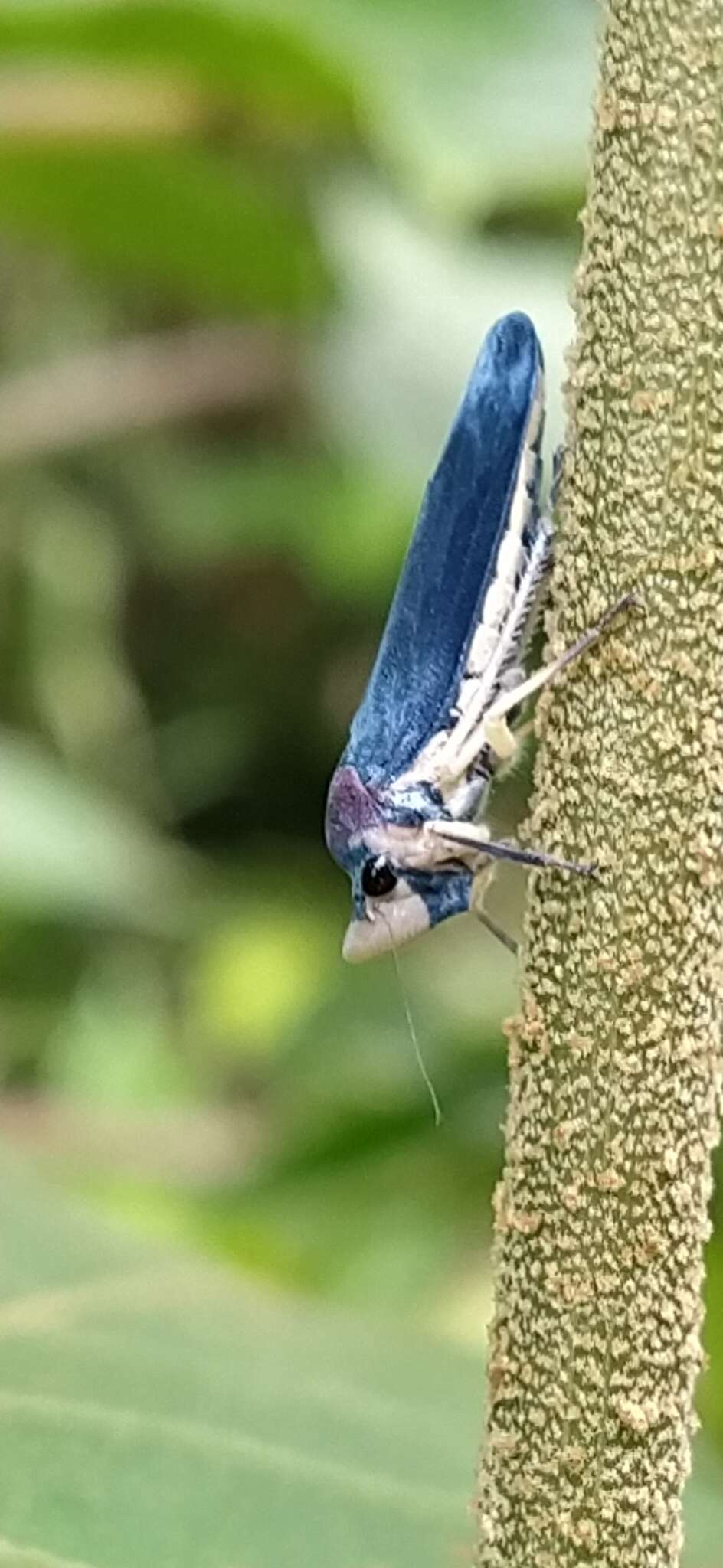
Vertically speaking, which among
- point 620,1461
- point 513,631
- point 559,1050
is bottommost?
point 620,1461

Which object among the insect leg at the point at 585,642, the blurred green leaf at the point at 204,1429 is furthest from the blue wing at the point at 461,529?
the insect leg at the point at 585,642

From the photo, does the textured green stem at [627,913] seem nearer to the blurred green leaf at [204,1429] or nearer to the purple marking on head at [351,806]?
the blurred green leaf at [204,1429]

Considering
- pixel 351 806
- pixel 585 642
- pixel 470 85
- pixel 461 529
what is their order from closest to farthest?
pixel 585 642 → pixel 461 529 → pixel 351 806 → pixel 470 85

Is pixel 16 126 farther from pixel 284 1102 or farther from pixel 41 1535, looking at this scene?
pixel 41 1535

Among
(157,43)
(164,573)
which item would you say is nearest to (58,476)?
(164,573)

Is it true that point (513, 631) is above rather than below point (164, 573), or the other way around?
below

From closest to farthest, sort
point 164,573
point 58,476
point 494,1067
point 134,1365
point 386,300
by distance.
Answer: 1. point 134,1365
2. point 494,1067
3. point 386,300
4. point 58,476
5. point 164,573

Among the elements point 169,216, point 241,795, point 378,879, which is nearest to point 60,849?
point 169,216

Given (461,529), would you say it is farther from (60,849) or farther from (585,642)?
(60,849)
